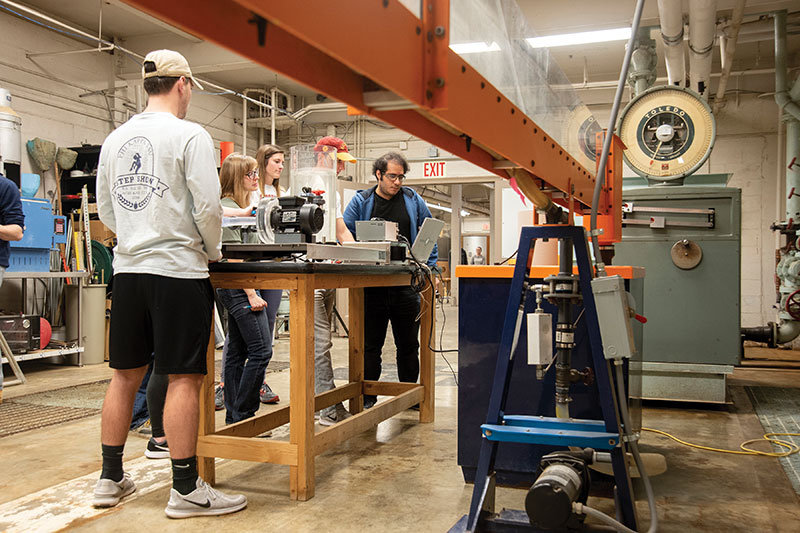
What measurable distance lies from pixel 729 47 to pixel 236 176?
16.6 feet

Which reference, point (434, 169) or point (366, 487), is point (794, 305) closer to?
point (366, 487)

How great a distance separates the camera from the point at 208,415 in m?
2.16

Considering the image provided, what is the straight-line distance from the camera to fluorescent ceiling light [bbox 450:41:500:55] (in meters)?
1.09

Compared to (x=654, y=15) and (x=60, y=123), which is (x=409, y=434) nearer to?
(x=654, y=15)

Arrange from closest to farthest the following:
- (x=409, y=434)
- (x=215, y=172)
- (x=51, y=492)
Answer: (x=215, y=172)
(x=51, y=492)
(x=409, y=434)

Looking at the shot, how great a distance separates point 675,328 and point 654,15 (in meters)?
3.91

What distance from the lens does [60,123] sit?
262 inches

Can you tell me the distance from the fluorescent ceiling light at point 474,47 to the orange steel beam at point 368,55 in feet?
0.07

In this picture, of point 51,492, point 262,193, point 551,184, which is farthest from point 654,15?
point 51,492

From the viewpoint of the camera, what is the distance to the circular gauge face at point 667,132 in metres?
3.51

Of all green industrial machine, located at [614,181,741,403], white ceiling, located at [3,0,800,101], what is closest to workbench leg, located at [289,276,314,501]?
green industrial machine, located at [614,181,741,403]

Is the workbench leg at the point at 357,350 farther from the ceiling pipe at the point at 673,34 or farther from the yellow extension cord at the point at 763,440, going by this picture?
the ceiling pipe at the point at 673,34

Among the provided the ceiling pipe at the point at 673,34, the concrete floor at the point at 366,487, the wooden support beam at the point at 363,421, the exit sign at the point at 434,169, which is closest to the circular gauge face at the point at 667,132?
the ceiling pipe at the point at 673,34

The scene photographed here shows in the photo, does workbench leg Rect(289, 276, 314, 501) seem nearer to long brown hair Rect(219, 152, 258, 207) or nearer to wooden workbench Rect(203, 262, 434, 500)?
wooden workbench Rect(203, 262, 434, 500)
